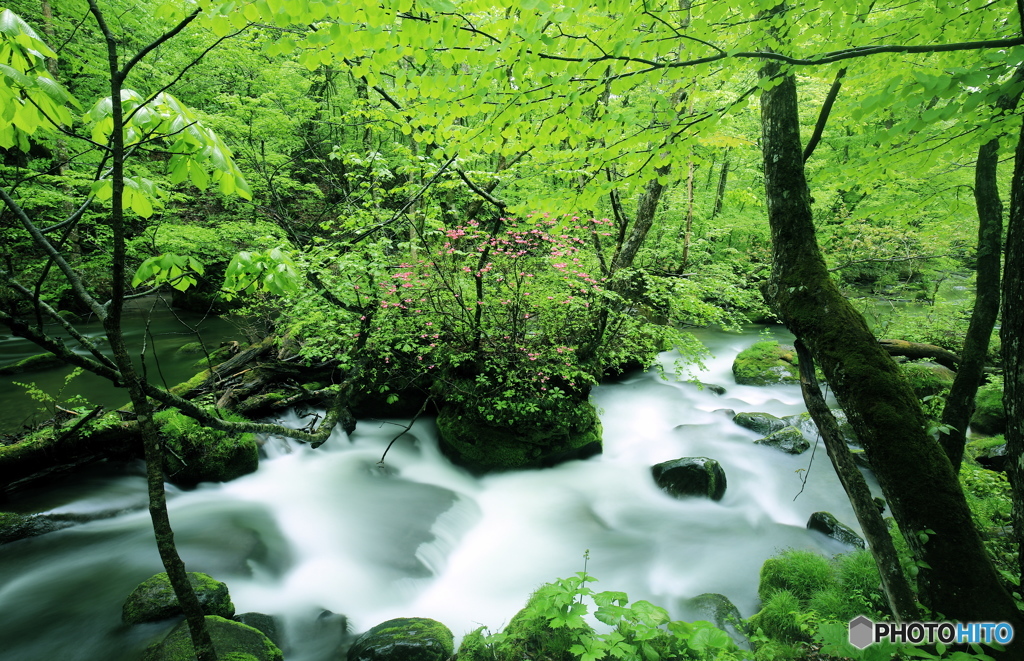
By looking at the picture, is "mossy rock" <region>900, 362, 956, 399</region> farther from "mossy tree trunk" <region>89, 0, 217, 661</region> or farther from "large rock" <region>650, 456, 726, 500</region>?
"mossy tree trunk" <region>89, 0, 217, 661</region>

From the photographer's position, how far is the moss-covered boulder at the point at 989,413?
7.51m

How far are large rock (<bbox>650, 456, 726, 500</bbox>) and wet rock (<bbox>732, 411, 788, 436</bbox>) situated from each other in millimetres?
2153

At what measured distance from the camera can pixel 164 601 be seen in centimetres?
393

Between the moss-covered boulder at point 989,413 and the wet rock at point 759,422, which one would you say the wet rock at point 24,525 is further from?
the moss-covered boulder at point 989,413

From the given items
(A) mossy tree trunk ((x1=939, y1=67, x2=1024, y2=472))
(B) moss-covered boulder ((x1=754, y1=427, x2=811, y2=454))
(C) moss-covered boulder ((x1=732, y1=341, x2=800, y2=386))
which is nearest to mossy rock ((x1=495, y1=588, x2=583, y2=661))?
(A) mossy tree trunk ((x1=939, y1=67, x2=1024, y2=472))

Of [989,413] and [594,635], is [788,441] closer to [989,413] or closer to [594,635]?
[989,413]

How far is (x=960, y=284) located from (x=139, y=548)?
75.2ft

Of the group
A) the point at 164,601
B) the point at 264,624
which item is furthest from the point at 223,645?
the point at 164,601

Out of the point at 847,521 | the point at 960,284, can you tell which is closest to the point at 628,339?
the point at 847,521

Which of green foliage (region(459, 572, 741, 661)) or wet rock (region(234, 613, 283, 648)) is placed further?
wet rock (region(234, 613, 283, 648))

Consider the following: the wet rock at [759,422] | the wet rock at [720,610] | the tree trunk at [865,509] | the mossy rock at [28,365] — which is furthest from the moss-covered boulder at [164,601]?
the wet rock at [759,422]

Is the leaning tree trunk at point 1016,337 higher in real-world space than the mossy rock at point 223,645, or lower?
higher

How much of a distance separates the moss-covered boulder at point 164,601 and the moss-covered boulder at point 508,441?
3.87 metres

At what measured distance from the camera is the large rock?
6.82 metres
